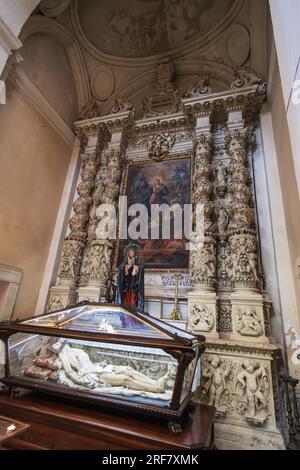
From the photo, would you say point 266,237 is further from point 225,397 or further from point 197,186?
point 225,397

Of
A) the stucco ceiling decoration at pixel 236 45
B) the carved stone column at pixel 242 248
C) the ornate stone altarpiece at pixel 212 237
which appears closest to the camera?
the ornate stone altarpiece at pixel 212 237

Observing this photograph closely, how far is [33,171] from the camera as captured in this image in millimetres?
5059

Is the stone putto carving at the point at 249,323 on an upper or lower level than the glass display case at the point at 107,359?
upper

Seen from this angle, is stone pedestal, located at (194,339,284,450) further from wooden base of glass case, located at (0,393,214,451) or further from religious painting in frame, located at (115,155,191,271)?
religious painting in frame, located at (115,155,191,271)

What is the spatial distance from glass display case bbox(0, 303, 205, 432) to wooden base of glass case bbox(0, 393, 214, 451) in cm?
10

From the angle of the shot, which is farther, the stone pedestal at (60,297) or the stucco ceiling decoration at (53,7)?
the stucco ceiling decoration at (53,7)

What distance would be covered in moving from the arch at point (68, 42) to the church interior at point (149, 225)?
36mm

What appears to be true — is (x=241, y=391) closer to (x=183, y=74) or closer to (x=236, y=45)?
(x=236, y=45)

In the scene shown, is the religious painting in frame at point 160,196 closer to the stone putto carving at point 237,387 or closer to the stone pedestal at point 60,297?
the stone pedestal at point 60,297

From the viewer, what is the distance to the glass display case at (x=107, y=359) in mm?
2107

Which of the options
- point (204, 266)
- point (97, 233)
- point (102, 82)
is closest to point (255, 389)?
point (204, 266)

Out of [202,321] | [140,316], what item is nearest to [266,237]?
[202,321]

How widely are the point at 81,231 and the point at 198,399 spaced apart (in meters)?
3.72

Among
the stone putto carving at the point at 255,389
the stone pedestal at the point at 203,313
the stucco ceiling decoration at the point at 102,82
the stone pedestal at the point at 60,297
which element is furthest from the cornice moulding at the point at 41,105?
the stone putto carving at the point at 255,389
